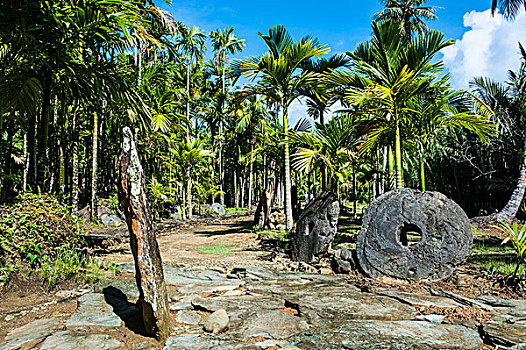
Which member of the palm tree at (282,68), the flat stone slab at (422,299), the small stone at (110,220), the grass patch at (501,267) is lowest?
the flat stone slab at (422,299)

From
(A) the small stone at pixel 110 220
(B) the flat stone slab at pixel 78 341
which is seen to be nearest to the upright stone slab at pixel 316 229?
(B) the flat stone slab at pixel 78 341

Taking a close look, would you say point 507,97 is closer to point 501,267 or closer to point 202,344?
point 501,267

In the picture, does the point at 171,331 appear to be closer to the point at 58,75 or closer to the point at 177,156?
the point at 58,75

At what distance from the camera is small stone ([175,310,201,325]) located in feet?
12.8

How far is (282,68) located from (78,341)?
8.70 m

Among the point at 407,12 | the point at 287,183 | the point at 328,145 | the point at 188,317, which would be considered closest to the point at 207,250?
the point at 287,183

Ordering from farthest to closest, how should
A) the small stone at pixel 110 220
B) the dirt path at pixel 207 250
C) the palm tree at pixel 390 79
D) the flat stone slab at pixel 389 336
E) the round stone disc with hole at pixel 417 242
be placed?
the small stone at pixel 110 220 < the palm tree at pixel 390 79 < the dirt path at pixel 207 250 < the round stone disc with hole at pixel 417 242 < the flat stone slab at pixel 389 336

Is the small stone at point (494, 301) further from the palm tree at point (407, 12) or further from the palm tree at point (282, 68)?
the palm tree at point (407, 12)

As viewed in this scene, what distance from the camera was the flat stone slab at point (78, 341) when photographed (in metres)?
3.17

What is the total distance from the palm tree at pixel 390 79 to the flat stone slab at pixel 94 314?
6.08 metres

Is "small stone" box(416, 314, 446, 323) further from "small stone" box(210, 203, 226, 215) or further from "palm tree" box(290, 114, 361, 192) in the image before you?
"small stone" box(210, 203, 226, 215)

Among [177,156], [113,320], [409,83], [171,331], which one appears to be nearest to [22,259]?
[113,320]

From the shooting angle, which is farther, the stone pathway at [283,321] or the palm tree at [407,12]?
the palm tree at [407,12]

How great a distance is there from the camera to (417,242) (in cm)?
616
